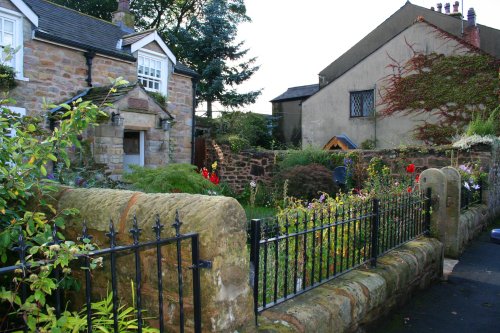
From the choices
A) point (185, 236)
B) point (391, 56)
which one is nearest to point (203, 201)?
point (185, 236)

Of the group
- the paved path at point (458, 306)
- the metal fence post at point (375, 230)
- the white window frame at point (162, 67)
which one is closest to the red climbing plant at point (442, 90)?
the white window frame at point (162, 67)

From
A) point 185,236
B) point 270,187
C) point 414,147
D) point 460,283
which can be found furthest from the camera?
point 270,187

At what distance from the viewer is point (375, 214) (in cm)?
459

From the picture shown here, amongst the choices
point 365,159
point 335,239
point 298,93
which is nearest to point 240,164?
point 365,159

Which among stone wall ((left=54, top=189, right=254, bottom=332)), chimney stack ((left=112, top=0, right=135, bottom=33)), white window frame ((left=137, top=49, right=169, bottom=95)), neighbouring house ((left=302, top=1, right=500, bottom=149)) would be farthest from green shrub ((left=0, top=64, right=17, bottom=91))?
neighbouring house ((left=302, top=1, right=500, bottom=149))

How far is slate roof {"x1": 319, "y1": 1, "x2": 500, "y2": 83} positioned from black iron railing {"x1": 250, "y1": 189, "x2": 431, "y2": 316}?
1379 cm

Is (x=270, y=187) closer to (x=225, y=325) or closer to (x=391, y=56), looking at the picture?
(x=391, y=56)

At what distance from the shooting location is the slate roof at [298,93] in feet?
83.4

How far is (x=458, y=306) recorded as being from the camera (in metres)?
4.71

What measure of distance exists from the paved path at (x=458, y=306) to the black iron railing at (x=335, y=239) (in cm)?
69

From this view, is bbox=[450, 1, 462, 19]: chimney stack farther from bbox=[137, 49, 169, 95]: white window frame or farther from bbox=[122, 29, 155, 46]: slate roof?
bbox=[122, 29, 155, 46]: slate roof

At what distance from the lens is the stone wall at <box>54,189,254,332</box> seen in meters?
2.25

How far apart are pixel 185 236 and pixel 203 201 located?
26 cm

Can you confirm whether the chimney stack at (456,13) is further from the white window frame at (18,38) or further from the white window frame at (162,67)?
the white window frame at (18,38)
